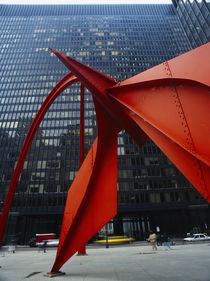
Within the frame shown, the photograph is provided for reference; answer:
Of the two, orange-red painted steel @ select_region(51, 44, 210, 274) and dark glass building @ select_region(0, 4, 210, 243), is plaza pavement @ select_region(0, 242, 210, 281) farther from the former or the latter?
dark glass building @ select_region(0, 4, 210, 243)

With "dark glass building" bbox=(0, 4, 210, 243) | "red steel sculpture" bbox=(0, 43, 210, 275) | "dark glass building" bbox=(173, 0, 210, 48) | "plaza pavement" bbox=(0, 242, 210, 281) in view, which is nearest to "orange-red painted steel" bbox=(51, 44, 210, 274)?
"red steel sculpture" bbox=(0, 43, 210, 275)

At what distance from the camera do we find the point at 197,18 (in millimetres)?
23672

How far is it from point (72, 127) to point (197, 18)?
34092mm

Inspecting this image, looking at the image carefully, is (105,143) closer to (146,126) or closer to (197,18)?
(146,126)

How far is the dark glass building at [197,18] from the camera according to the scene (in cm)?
2150

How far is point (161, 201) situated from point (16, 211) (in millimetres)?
32112

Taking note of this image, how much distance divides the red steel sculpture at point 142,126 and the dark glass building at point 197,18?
Result: 73.8 ft

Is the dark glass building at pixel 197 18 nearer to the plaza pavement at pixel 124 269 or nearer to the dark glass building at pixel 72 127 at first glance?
the plaza pavement at pixel 124 269

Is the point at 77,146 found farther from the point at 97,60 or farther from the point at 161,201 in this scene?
the point at 97,60

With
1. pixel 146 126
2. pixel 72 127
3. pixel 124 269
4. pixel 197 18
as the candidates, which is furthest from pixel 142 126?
pixel 72 127

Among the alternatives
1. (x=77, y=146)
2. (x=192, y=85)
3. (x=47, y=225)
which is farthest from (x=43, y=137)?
(x=192, y=85)

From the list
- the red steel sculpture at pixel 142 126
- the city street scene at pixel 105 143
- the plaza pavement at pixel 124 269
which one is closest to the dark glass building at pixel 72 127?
the city street scene at pixel 105 143

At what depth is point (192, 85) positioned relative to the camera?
412 cm

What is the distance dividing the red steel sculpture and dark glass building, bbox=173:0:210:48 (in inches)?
885
